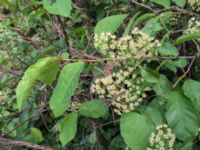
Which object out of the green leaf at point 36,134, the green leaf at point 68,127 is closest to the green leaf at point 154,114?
the green leaf at point 68,127

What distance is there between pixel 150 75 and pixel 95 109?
8.8 inches

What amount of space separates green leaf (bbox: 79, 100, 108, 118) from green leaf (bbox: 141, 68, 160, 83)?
198mm

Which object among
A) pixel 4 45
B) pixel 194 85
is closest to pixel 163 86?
pixel 194 85

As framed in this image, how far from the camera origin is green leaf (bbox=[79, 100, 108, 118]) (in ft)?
3.91

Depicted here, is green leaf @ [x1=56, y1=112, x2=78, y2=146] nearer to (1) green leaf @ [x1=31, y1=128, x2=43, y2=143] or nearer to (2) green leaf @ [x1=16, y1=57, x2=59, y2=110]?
(2) green leaf @ [x1=16, y1=57, x2=59, y2=110]

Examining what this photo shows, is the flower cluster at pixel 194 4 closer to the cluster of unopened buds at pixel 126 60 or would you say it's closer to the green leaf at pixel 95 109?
the cluster of unopened buds at pixel 126 60

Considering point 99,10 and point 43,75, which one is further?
point 99,10

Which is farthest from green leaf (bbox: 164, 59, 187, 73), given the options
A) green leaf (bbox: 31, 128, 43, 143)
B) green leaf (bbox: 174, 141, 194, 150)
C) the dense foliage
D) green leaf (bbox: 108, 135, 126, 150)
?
green leaf (bbox: 31, 128, 43, 143)

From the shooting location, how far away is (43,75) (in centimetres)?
100

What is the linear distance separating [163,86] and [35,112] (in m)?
0.82

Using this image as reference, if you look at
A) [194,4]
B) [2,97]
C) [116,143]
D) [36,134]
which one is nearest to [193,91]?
[194,4]

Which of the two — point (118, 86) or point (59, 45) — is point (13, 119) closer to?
point (59, 45)

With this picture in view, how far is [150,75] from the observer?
3.46 ft

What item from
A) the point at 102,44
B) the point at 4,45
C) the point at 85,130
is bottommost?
the point at 85,130
